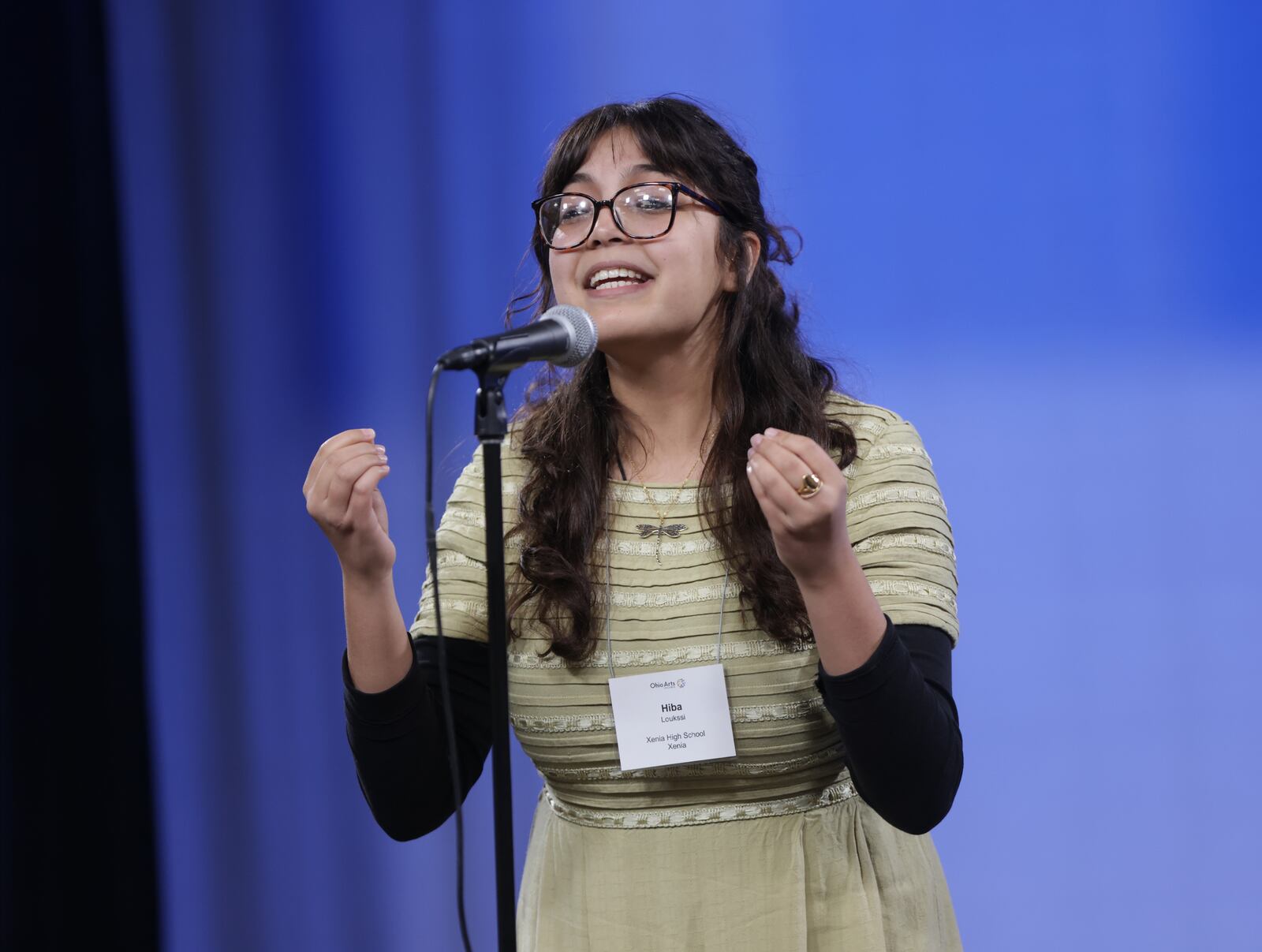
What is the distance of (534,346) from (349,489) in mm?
285

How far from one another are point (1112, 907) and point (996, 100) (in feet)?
5.13

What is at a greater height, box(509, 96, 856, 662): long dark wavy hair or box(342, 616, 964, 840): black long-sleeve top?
box(509, 96, 856, 662): long dark wavy hair

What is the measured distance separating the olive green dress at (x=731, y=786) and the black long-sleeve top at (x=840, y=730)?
6 cm

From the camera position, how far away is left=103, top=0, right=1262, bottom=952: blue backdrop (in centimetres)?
242

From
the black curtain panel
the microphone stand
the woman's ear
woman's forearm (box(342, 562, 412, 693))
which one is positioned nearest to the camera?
the microphone stand

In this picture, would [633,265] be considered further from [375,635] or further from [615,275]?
[375,635]

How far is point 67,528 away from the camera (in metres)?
2.41

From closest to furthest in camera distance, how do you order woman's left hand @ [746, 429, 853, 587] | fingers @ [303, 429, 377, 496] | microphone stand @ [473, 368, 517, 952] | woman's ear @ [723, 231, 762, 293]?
microphone stand @ [473, 368, 517, 952]
woman's left hand @ [746, 429, 853, 587]
fingers @ [303, 429, 377, 496]
woman's ear @ [723, 231, 762, 293]

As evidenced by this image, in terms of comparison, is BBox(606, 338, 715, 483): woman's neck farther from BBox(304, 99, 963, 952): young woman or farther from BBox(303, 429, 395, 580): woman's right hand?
BBox(303, 429, 395, 580): woman's right hand

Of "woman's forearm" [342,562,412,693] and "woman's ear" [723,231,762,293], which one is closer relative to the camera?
"woman's forearm" [342,562,412,693]

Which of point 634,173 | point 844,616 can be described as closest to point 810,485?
point 844,616

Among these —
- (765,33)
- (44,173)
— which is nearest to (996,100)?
(765,33)

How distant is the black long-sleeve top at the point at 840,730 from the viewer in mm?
1194

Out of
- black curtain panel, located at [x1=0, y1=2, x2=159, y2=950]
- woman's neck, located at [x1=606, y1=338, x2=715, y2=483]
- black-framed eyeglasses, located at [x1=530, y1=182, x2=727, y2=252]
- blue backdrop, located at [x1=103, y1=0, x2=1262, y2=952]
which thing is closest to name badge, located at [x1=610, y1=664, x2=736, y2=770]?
woman's neck, located at [x1=606, y1=338, x2=715, y2=483]
